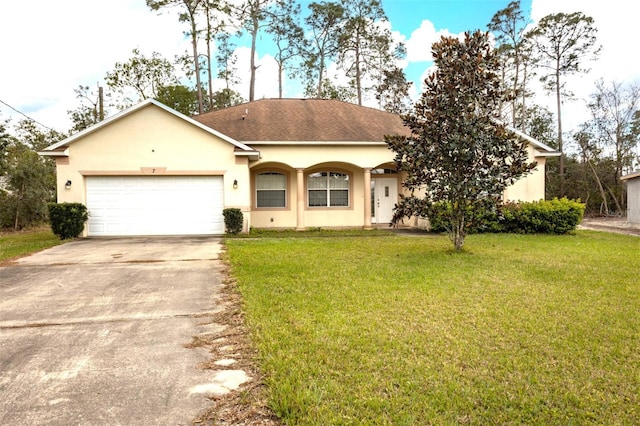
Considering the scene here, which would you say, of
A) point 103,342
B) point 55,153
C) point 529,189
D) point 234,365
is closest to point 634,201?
point 529,189

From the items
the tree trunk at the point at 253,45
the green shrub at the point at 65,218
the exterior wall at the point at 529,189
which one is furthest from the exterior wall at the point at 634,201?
the green shrub at the point at 65,218

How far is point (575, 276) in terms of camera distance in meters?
6.75

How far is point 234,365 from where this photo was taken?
3.37 metres

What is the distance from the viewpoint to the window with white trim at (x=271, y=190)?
1620 cm

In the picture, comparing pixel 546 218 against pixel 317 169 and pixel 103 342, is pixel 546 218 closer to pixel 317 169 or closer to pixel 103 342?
pixel 317 169

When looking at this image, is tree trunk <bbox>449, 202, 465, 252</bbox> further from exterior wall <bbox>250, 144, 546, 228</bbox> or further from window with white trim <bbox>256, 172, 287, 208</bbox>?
window with white trim <bbox>256, 172, 287, 208</bbox>

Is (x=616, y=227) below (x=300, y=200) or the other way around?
below

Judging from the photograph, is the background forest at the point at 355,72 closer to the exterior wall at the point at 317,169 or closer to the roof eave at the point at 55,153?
the roof eave at the point at 55,153

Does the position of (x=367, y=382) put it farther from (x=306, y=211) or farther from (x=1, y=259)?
(x=306, y=211)

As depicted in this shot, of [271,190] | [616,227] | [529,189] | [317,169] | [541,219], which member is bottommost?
[616,227]

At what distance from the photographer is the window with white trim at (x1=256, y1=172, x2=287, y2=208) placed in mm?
16203

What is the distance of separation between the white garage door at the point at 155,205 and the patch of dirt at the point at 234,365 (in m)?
8.94

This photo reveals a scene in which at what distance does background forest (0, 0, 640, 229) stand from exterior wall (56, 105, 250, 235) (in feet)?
40.4

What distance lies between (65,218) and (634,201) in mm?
23016
